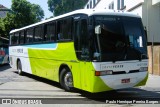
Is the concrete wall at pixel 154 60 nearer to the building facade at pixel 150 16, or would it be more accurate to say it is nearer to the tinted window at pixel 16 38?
the building facade at pixel 150 16

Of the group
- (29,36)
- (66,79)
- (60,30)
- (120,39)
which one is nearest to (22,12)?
(29,36)

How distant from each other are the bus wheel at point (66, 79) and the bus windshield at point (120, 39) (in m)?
2.29

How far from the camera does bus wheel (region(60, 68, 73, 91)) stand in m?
11.8

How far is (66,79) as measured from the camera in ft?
39.5

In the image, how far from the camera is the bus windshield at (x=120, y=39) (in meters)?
10.0

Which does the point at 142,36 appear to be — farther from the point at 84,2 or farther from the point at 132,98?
the point at 84,2

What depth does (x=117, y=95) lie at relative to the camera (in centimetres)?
1138

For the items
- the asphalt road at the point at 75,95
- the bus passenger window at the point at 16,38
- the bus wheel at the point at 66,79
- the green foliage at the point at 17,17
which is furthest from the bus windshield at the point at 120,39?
the green foliage at the point at 17,17

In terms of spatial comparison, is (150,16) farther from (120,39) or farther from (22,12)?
(22,12)

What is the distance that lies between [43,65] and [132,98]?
17.3ft

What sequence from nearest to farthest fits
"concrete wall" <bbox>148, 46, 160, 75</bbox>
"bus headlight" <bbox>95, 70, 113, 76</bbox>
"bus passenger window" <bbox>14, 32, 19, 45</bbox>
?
"bus headlight" <bbox>95, 70, 113, 76</bbox> → "concrete wall" <bbox>148, 46, 160, 75</bbox> → "bus passenger window" <bbox>14, 32, 19, 45</bbox>

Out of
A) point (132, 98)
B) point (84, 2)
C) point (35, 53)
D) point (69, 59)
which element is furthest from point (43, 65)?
point (84, 2)

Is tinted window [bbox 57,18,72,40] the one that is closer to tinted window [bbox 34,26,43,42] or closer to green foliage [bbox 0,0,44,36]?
tinted window [bbox 34,26,43,42]

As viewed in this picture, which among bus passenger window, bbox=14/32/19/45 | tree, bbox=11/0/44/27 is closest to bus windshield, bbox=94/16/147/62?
bus passenger window, bbox=14/32/19/45
